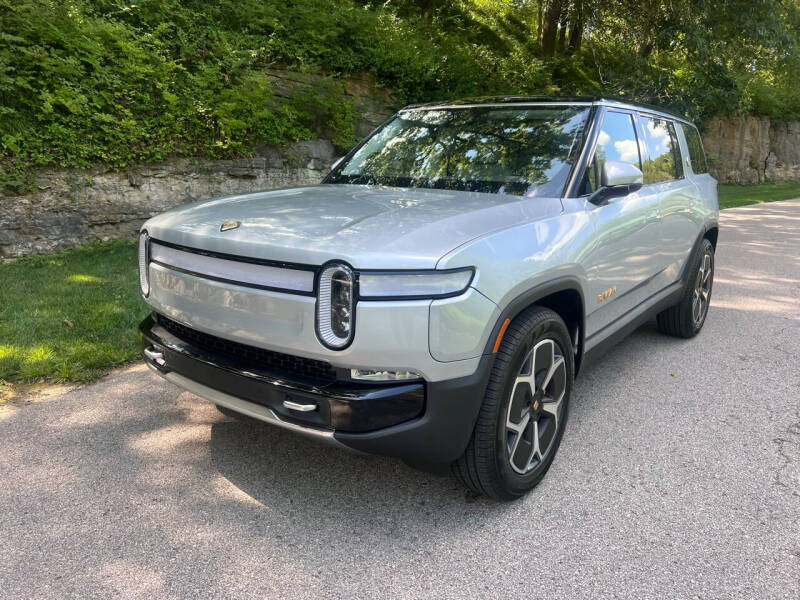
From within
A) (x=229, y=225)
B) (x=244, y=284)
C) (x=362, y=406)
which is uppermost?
(x=229, y=225)

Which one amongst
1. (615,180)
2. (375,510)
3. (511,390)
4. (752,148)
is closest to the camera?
(511,390)

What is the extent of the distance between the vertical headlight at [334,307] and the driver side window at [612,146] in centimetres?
160

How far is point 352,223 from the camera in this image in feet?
8.15

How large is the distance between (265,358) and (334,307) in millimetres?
442

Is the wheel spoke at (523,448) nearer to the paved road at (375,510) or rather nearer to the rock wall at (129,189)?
the paved road at (375,510)

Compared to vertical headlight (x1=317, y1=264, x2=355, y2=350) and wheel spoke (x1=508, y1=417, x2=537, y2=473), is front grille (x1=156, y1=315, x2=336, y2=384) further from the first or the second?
wheel spoke (x1=508, y1=417, x2=537, y2=473)

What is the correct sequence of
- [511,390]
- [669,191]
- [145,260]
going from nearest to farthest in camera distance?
[511,390]
[145,260]
[669,191]

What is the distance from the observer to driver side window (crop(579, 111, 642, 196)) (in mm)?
3293

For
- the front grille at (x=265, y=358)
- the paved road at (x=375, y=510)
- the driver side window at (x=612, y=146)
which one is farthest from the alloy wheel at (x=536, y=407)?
the driver side window at (x=612, y=146)

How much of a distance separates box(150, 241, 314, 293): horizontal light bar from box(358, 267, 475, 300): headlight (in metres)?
0.22

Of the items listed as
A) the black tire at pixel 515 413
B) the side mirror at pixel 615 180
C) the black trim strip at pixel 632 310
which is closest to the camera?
the black tire at pixel 515 413

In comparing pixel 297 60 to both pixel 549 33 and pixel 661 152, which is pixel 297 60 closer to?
pixel 661 152

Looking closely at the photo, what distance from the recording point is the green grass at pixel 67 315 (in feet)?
13.4

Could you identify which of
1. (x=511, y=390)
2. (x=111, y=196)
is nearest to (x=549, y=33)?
(x=111, y=196)
